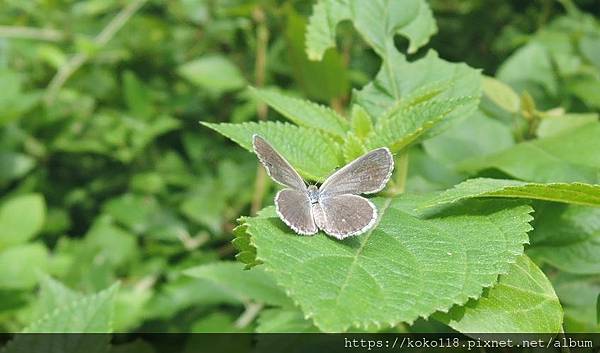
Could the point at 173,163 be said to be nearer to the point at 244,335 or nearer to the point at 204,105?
the point at 204,105

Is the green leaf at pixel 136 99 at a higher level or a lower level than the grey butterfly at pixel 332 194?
lower

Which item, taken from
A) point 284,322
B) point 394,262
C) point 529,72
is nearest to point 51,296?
point 284,322

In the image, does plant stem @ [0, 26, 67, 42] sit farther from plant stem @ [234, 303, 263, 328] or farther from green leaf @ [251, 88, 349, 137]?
green leaf @ [251, 88, 349, 137]

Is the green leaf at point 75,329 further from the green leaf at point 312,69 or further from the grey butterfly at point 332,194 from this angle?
the green leaf at point 312,69

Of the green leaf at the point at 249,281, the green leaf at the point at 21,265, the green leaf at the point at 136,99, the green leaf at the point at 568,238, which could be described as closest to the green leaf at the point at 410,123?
the green leaf at the point at 568,238

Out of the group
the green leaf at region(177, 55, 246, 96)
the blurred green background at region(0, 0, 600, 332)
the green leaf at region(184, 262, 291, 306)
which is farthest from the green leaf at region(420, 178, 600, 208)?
the green leaf at region(177, 55, 246, 96)

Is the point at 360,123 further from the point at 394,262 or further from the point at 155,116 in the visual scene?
the point at 155,116
